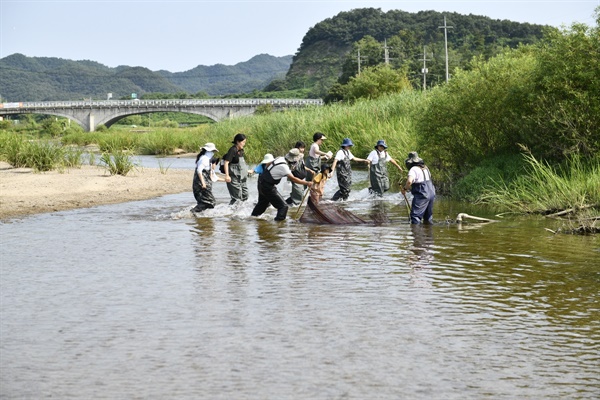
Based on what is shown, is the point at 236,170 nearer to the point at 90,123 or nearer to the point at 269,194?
the point at 269,194

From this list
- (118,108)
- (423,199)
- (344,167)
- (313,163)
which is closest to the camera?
(423,199)

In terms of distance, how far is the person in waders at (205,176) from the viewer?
18.0 m

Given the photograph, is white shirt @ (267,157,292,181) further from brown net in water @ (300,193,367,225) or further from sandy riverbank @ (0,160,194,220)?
sandy riverbank @ (0,160,194,220)

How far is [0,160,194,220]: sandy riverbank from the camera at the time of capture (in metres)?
22.7

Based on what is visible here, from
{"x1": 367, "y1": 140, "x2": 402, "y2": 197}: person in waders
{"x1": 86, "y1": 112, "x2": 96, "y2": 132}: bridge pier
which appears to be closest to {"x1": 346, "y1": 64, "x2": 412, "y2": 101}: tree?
{"x1": 367, "y1": 140, "x2": 402, "y2": 197}: person in waders

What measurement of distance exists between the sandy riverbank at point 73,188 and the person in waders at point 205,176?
4836 mm

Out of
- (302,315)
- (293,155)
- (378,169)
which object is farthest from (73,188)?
(302,315)

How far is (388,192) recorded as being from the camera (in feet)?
85.5

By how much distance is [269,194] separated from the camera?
1800 cm

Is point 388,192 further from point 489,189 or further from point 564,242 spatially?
point 564,242

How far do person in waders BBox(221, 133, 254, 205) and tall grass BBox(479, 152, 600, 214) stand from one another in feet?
19.3

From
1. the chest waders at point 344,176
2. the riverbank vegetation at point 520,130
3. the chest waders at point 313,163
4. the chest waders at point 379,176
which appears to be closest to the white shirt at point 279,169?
the chest waders at point 313,163

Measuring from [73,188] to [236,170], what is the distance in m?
9.23

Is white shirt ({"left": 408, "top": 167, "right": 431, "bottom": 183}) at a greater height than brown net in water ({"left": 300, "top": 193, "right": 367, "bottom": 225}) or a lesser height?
greater
